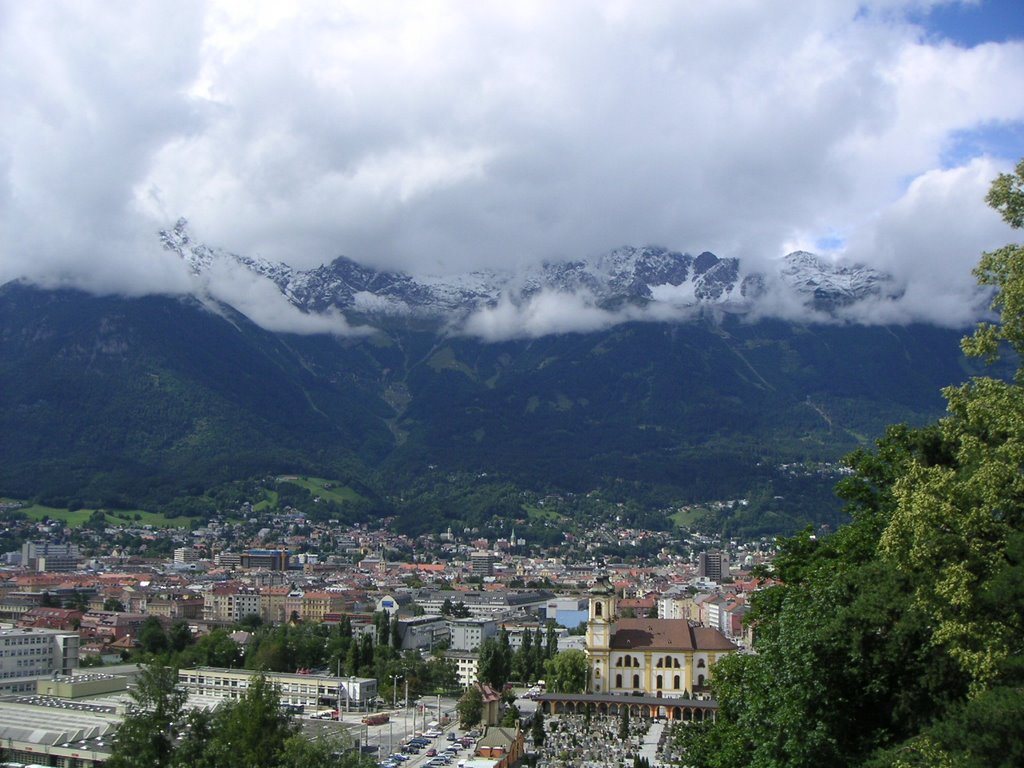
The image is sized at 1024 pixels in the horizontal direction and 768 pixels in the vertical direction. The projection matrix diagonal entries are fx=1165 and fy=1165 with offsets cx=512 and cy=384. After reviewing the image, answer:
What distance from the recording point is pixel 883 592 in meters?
18.9

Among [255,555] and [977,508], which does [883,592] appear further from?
[255,555]

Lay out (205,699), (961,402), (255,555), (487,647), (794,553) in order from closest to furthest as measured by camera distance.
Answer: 1. (961,402)
2. (794,553)
3. (205,699)
4. (487,647)
5. (255,555)

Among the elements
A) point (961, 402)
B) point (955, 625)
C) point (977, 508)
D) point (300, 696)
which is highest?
point (961, 402)

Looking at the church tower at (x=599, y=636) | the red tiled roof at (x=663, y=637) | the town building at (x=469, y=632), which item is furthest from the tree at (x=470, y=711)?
the town building at (x=469, y=632)

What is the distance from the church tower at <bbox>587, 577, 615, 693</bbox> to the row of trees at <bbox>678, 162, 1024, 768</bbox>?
2115 inches

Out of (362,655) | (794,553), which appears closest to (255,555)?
(362,655)

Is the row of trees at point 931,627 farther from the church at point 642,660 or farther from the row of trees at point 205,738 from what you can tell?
the church at point 642,660

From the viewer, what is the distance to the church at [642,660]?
78312 millimetres

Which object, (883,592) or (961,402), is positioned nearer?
(961,402)

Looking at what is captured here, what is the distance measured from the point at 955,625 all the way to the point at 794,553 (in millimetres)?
18267

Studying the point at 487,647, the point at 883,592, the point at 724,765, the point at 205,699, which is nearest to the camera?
the point at 883,592

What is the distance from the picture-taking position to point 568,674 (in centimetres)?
7612

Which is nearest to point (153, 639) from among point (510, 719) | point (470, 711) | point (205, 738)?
point (470, 711)

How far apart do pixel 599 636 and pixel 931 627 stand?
6275cm
